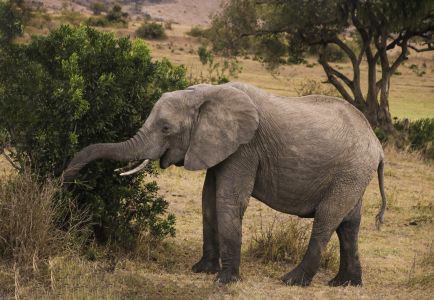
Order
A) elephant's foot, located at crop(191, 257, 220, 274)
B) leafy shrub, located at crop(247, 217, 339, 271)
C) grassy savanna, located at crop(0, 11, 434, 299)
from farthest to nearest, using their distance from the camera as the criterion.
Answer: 1. leafy shrub, located at crop(247, 217, 339, 271)
2. elephant's foot, located at crop(191, 257, 220, 274)
3. grassy savanna, located at crop(0, 11, 434, 299)

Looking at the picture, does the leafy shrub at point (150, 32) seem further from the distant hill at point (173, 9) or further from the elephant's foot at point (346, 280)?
the elephant's foot at point (346, 280)

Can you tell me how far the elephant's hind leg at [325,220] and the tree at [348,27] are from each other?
12.2 meters

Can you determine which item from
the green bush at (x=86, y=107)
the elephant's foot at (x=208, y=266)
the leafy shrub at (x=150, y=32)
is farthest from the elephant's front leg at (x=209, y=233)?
the leafy shrub at (x=150, y=32)

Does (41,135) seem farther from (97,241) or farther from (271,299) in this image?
(271,299)

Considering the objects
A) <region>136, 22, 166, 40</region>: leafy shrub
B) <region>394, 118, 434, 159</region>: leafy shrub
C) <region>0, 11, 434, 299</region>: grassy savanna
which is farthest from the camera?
<region>136, 22, 166, 40</region>: leafy shrub

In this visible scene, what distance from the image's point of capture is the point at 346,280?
25.5 feet

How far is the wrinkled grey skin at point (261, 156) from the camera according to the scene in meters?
7.04

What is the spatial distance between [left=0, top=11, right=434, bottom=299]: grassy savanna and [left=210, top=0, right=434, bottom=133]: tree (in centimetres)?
553

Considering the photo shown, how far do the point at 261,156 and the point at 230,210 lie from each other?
0.63 m

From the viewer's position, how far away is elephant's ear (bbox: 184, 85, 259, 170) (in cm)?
700

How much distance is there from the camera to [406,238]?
35.1ft

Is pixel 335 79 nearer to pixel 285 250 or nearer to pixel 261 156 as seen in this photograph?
pixel 285 250

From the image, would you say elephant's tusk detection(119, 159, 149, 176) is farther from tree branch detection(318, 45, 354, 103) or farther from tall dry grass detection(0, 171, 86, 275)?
tree branch detection(318, 45, 354, 103)

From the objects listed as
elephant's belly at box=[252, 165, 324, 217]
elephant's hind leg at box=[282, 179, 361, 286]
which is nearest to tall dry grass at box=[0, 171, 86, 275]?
elephant's belly at box=[252, 165, 324, 217]
